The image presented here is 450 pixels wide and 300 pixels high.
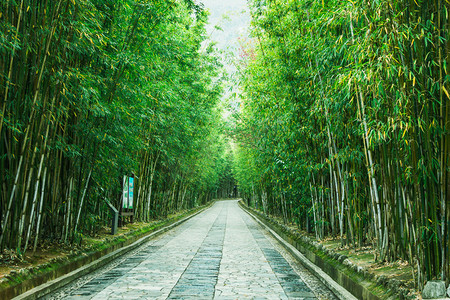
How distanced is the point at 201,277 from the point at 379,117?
10.7ft

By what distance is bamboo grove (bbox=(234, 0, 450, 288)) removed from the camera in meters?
3.36

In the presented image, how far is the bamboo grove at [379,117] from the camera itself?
336cm

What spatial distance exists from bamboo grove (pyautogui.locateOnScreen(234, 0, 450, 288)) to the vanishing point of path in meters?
1.13

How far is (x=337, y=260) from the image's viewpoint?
18.9ft

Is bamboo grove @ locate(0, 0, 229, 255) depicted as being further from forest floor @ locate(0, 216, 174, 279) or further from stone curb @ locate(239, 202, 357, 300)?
stone curb @ locate(239, 202, 357, 300)

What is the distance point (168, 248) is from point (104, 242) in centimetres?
184

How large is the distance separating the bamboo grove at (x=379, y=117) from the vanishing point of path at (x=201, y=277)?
3.70 ft

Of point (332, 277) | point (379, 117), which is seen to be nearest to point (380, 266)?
point (332, 277)

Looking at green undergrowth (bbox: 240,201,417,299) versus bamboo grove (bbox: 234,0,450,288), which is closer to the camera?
bamboo grove (bbox: 234,0,450,288)

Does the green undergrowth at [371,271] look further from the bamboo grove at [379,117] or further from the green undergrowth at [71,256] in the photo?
the green undergrowth at [71,256]

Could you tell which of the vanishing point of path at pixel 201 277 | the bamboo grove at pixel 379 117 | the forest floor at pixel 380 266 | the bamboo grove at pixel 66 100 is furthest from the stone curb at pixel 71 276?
the bamboo grove at pixel 379 117

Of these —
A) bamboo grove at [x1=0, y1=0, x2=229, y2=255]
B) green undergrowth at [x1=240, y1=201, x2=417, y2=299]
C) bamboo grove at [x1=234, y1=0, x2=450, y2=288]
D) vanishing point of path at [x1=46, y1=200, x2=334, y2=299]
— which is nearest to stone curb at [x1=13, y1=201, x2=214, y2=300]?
vanishing point of path at [x1=46, y1=200, x2=334, y2=299]

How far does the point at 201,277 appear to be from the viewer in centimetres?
582

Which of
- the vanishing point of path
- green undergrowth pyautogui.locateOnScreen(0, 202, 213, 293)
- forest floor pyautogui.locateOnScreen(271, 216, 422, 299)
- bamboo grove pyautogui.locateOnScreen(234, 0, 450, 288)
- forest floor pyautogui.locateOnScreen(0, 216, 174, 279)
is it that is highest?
bamboo grove pyautogui.locateOnScreen(234, 0, 450, 288)
